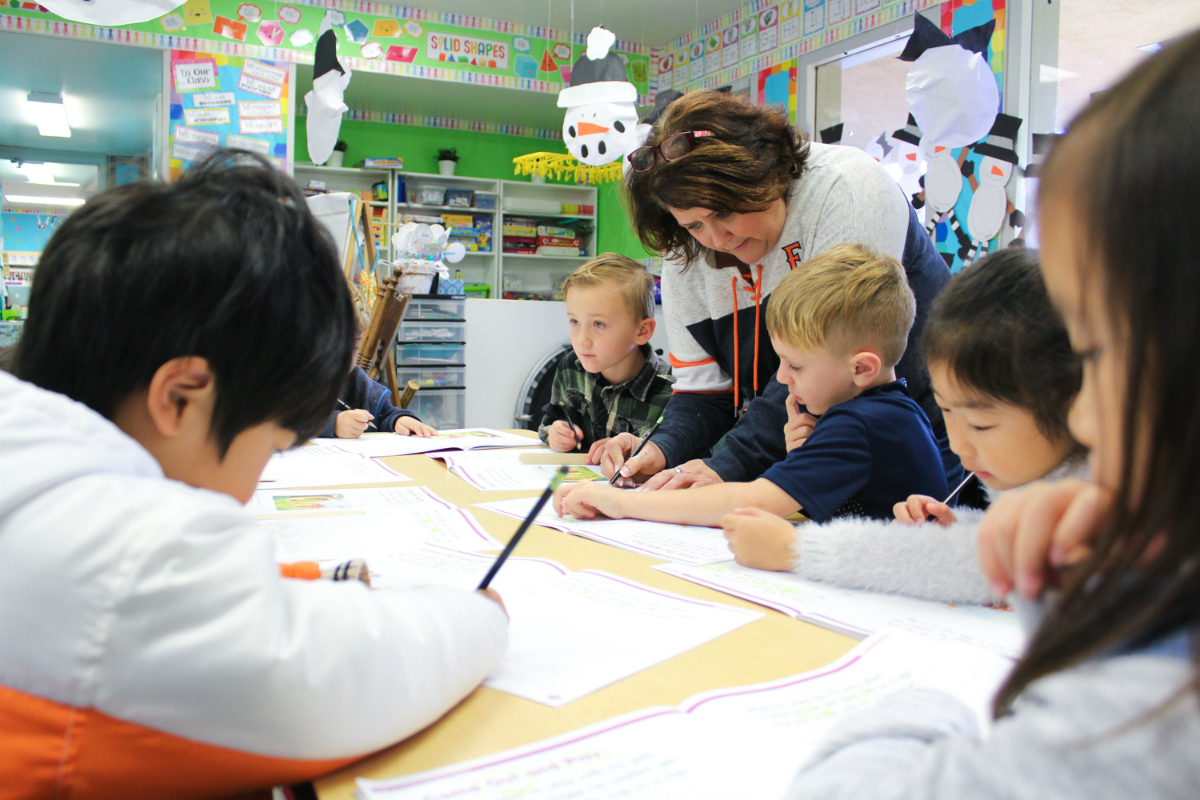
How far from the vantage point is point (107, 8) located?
4.71ft

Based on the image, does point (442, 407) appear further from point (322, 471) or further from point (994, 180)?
point (994, 180)

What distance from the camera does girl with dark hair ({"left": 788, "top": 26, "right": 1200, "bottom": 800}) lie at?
22 cm

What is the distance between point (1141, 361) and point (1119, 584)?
0.07 metres

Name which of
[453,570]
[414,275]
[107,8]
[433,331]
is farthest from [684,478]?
[433,331]

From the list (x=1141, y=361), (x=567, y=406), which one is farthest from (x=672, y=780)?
(x=567, y=406)

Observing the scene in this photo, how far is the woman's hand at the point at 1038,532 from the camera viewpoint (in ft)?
0.90

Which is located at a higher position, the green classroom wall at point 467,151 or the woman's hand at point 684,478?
the green classroom wall at point 467,151

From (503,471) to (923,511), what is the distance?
28.4 inches

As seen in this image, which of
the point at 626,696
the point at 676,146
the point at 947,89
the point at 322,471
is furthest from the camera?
the point at 947,89

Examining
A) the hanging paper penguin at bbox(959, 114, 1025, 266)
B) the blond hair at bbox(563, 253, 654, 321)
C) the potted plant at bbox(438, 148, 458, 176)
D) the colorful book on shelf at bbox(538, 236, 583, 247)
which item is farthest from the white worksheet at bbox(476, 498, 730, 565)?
the colorful book on shelf at bbox(538, 236, 583, 247)

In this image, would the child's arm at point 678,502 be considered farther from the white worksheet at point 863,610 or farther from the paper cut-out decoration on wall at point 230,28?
the paper cut-out decoration on wall at point 230,28

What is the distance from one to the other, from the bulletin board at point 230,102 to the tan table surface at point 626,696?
3.52m

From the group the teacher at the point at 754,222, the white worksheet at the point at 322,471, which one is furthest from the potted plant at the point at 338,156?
the teacher at the point at 754,222

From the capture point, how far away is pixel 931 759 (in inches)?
10.8
